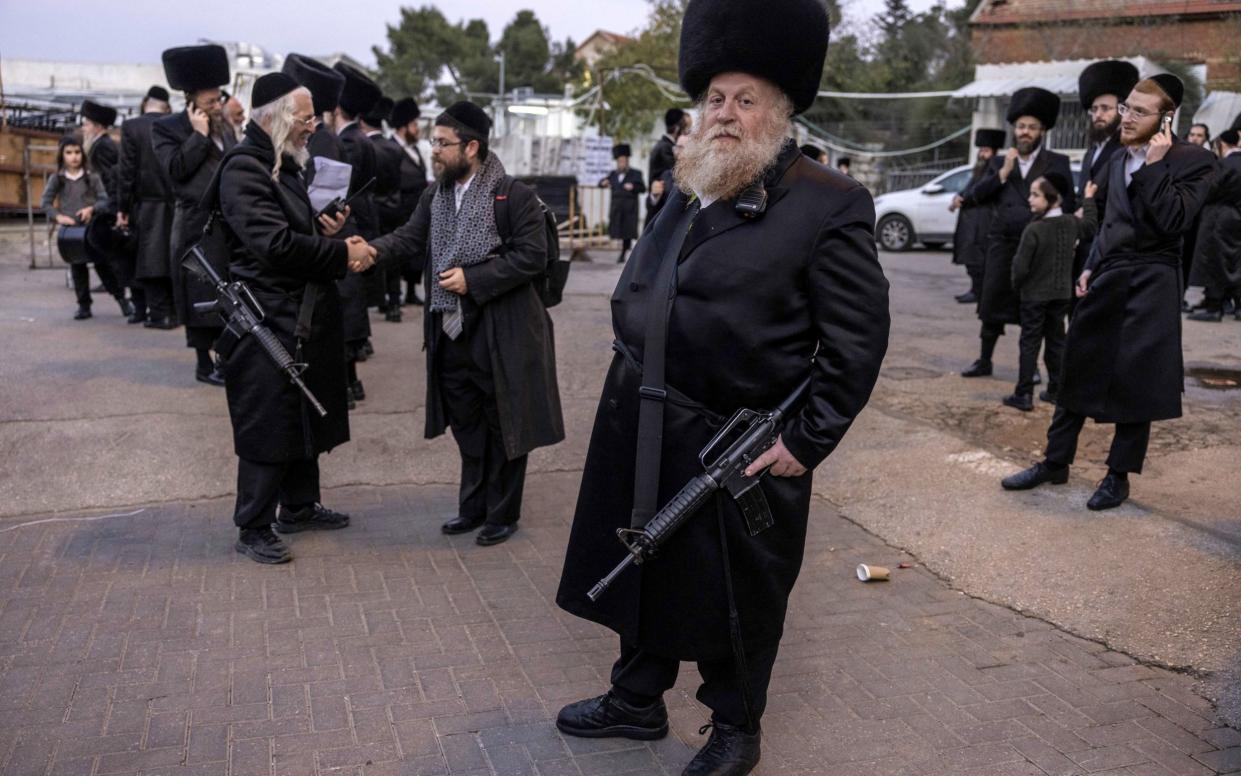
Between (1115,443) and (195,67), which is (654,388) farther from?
(195,67)

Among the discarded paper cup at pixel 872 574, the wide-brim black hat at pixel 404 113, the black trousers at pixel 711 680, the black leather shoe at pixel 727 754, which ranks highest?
the wide-brim black hat at pixel 404 113

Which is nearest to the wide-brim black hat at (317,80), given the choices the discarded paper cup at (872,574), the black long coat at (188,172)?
the black long coat at (188,172)

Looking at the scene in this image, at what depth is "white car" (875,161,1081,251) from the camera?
21.3m

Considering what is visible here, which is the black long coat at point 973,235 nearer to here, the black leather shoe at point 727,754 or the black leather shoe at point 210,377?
the black leather shoe at point 210,377

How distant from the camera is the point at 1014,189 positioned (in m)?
8.80

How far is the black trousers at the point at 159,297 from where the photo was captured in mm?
10422

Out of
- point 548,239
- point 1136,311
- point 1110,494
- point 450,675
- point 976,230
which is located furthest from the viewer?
point 976,230

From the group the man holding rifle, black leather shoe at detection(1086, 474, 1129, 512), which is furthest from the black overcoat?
the man holding rifle

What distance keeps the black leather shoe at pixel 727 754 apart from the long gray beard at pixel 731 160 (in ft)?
5.27

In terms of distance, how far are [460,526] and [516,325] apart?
1055mm

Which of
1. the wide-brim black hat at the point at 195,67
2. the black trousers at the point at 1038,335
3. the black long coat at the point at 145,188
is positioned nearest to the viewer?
the wide-brim black hat at the point at 195,67

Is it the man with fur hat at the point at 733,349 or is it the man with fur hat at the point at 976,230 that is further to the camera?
the man with fur hat at the point at 976,230

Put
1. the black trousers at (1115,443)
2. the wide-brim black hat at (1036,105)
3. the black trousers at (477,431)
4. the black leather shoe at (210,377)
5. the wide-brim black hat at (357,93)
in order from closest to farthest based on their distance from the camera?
the black trousers at (477,431), the black trousers at (1115,443), the black leather shoe at (210,377), the wide-brim black hat at (1036,105), the wide-brim black hat at (357,93)

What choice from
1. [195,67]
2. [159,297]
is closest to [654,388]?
[195,67]
